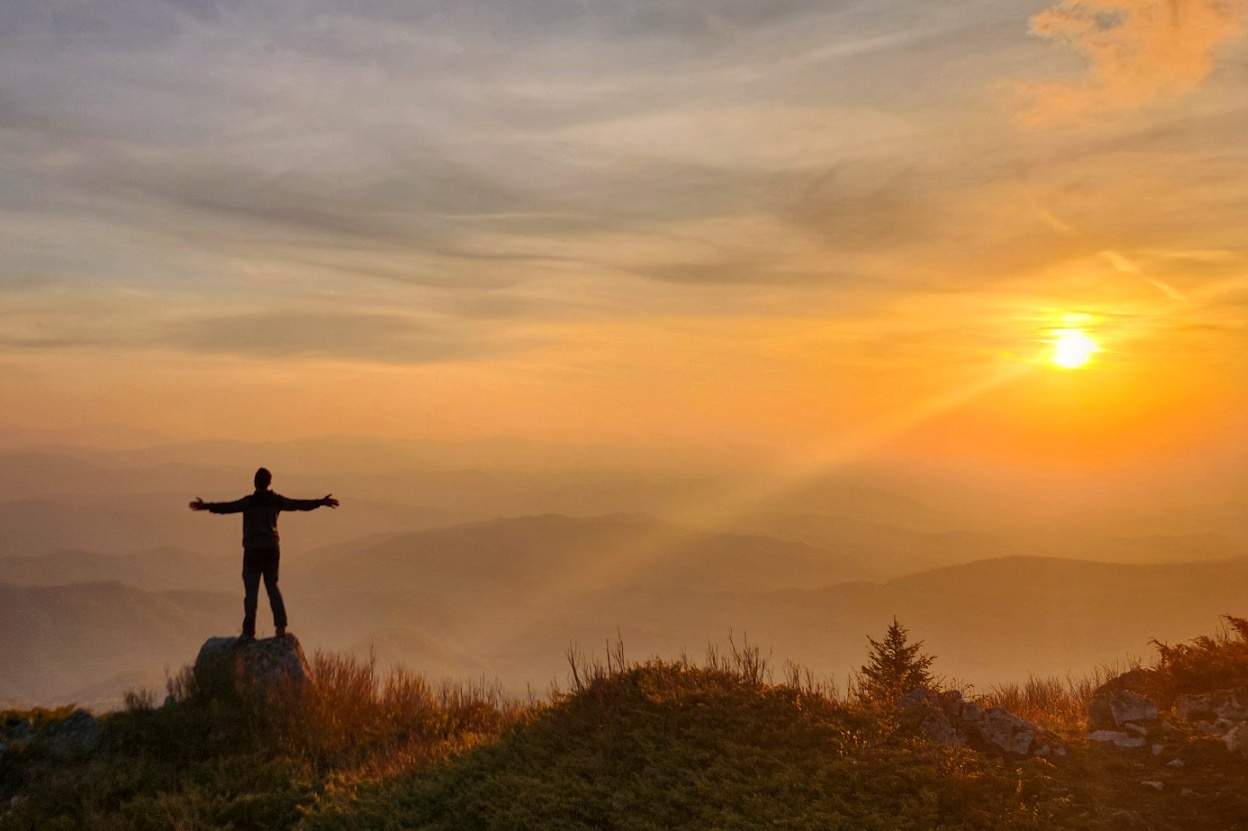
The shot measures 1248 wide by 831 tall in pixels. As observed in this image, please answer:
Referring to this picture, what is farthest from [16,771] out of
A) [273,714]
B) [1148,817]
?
[1148,817]

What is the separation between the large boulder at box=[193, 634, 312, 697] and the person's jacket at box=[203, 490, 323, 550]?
1847 millimetres

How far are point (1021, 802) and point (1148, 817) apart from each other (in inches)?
50.8

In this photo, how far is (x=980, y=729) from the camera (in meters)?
12.7

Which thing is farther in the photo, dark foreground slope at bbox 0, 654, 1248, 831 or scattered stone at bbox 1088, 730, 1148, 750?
scattered stone at bbox 1088, 730, 1148, 750

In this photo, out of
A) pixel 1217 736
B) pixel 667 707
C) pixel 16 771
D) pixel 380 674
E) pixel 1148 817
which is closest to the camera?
pixel 1148 817

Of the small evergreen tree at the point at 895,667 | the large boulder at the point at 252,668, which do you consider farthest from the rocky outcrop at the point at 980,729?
the large boulder at the point at 252,668

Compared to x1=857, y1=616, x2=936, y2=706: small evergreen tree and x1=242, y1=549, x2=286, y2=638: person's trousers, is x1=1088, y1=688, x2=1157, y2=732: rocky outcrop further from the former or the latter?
x1=242, y1=549, x2=286, y2=638: person's trousers

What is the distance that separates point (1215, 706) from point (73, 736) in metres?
17.5

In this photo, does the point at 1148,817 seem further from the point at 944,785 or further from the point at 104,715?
the point at 104,715

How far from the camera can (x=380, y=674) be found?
62.7 ft

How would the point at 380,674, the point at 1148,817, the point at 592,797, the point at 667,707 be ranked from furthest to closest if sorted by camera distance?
the point at 380,674
the point at 667,707
the point at 592,797
the point at 1148,817

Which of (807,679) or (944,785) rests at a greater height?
(807,679)

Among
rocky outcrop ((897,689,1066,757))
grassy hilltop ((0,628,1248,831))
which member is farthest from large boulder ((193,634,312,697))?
rocky outcrop ((897,689,1066,757))

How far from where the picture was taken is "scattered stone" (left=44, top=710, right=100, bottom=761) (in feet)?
52.7
